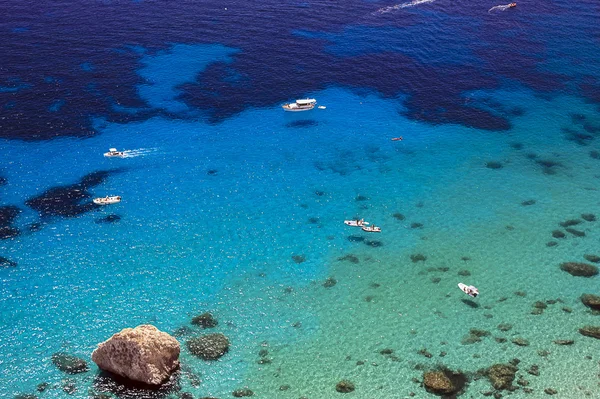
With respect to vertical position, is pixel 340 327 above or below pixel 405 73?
below

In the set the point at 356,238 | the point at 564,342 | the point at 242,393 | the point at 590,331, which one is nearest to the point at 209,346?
the point at 242,393

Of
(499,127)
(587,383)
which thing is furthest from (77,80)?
(587,383)

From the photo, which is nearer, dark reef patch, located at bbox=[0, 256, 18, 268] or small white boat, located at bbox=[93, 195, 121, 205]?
dark reef patch, located at bbox=[0, 256, 18, 268]

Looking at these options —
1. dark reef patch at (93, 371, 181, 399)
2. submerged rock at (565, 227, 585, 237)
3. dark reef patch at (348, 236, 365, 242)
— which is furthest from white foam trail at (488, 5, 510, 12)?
dark reef patch at (93, 371, 181, 399)

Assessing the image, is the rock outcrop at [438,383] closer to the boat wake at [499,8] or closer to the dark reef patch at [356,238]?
the dark reef patch at [356,238]

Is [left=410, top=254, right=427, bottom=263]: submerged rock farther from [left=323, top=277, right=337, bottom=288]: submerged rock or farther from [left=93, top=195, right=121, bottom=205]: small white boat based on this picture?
[left=93, top=195, right=121, bottom=205]: small white boat

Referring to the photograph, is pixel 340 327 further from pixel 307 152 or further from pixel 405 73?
pixel 405 73
